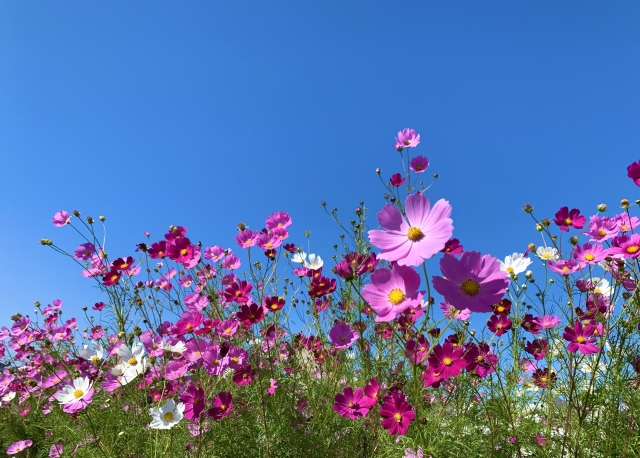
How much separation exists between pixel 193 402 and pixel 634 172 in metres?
1.62

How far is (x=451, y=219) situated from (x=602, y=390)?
126 centimetres

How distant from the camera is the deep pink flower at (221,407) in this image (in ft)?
5.36

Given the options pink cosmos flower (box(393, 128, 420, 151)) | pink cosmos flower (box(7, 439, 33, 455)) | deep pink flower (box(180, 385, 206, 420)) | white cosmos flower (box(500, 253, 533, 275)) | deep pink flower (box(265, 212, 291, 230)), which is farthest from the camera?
pink cosmos flower (box(7, 439, 33, 455))

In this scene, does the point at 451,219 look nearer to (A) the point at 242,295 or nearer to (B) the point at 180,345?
(A) the point at 242,295

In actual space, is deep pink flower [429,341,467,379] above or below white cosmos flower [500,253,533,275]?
below

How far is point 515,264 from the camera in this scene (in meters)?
1.83

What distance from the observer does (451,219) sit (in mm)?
789

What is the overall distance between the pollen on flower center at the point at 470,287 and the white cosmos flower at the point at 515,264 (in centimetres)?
105

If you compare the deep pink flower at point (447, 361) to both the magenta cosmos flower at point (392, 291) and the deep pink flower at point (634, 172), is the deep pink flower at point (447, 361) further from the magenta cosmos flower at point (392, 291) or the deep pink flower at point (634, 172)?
the deep pink flower at point (634, 172)

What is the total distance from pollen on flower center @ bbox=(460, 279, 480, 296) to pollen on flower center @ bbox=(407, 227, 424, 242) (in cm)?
12

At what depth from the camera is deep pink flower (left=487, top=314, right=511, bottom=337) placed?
5.50ft

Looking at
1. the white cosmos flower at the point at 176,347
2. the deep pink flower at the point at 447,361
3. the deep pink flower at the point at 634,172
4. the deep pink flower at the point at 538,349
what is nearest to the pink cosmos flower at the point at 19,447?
the white cosmos flower at the point at 176,347

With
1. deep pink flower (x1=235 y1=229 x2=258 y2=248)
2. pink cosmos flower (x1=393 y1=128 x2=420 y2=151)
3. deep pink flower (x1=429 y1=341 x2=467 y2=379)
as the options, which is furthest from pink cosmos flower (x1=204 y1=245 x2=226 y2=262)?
deep pink flower (x1=429 y1=341 x2=467 y2=379)

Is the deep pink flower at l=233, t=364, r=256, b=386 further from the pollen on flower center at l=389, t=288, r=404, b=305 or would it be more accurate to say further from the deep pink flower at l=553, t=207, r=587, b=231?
the deep pink flower at l=553, t=207, r=587, b=231
